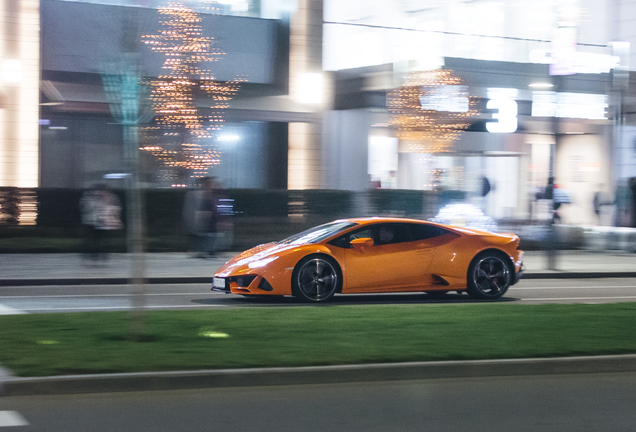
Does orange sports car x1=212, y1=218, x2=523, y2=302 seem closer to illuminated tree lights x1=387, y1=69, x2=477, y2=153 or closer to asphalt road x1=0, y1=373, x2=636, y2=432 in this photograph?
asphalt road x1=0, y1=373, x2=636, y2=432

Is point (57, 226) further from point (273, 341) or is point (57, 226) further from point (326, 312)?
point (273, 341)

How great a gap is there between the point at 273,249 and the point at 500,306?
325 cm

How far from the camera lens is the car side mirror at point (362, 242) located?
12.5 meters

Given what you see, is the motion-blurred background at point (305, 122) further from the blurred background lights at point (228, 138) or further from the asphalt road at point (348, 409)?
the asphalt road at point (348, 409)

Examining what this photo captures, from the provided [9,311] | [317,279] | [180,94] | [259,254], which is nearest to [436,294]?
[317,279]

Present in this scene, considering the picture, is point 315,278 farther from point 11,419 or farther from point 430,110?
point 430,110

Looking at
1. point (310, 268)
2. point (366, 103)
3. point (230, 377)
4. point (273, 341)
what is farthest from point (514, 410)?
point (366, 103)

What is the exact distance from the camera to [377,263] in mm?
12586

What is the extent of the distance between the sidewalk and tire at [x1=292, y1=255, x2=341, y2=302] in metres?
4.00

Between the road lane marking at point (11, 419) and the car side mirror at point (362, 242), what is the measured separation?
713 centimetres

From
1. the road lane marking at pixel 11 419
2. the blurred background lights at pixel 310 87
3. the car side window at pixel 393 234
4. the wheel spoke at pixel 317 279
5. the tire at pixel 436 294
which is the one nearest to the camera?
the road lane marking at pixel 11 419

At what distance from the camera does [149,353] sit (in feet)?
24.9

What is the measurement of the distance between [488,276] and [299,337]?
546 cm

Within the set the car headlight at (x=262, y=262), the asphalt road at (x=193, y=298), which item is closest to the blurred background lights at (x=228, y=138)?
the asphalt road at (x=193, y=298)
